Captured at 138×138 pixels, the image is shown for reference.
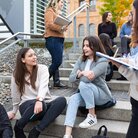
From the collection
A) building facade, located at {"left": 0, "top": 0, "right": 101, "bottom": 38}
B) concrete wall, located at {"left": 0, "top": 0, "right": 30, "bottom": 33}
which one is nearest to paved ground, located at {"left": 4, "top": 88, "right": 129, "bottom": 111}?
building facade, located at {"left": 0, "top": 0, "right": 101, "bottom": 38}

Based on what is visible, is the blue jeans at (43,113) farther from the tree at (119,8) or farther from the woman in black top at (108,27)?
the tree at (119,8)

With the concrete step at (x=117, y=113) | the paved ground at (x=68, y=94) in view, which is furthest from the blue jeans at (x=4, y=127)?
the concrete step at (x=117, y=113)

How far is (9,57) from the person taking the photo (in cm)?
545

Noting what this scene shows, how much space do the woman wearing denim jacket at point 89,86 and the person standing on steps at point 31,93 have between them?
0.56 feet

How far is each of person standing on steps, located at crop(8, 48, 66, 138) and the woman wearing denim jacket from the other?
172mm

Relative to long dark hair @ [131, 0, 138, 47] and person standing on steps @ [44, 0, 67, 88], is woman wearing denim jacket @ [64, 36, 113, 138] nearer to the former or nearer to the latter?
person standing on steps @ [44, 0, 67, 88]

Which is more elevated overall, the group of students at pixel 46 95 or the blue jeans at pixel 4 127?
the group of students at pixel 46 95

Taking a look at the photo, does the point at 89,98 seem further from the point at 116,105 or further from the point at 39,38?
the point at 39,38

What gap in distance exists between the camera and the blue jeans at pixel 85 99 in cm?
350

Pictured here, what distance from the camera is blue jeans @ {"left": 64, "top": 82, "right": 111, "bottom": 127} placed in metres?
3.50

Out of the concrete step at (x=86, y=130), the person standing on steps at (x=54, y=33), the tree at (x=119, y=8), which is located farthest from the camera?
the tree at (x=119, y=8)

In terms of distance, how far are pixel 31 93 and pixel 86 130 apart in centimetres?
85

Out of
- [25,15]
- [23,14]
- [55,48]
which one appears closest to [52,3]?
[55,48]

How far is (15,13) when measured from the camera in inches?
378
